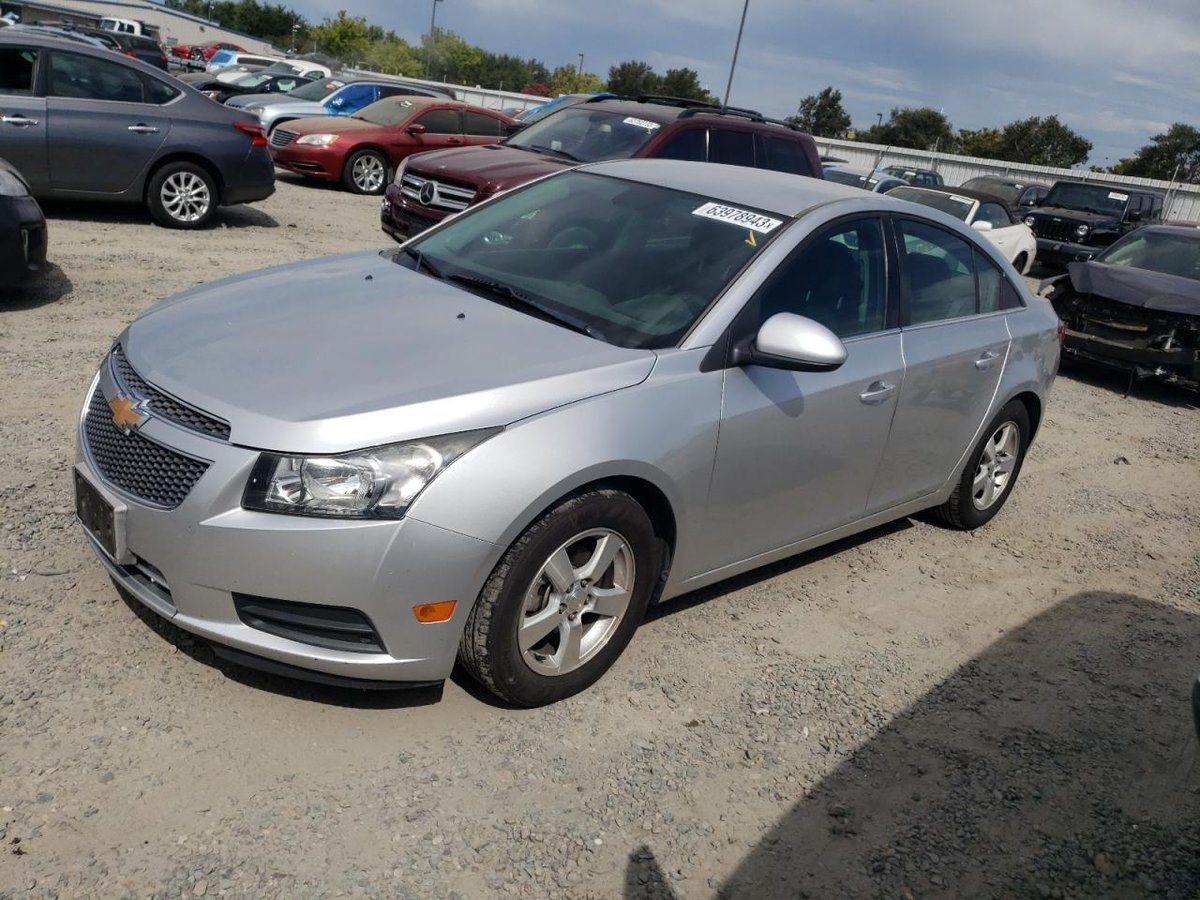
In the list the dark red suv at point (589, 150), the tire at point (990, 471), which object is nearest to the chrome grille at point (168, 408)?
the tire at point (990, 471)

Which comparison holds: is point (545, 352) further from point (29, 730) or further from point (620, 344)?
point (29, 730)

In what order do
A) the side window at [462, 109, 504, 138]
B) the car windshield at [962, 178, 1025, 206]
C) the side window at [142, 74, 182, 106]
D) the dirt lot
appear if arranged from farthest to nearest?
the car windshield at [962, 178, 1025, 206] < the side window at [462, 109, 504, 138] < the side window at [142, 74, 182, 106] < the dirt lot

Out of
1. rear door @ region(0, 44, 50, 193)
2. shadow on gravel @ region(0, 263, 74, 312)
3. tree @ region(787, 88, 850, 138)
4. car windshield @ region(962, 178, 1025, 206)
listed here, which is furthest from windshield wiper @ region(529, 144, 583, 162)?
tree @ region(787, 88, 850, 138)

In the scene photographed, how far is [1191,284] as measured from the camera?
32.8 ft

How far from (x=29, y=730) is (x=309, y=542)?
1.03 m

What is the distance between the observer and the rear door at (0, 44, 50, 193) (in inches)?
365

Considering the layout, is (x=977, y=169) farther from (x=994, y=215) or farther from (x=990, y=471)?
(x=990, y=471)

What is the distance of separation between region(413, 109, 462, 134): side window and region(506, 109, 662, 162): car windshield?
5.32m

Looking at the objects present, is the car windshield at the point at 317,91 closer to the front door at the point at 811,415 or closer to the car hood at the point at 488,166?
the car hood at the point at 488,166

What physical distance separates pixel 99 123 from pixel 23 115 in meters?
0.62

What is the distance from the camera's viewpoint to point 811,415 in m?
4.07

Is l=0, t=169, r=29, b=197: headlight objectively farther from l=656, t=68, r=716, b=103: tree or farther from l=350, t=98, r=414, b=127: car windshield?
l=656, t=68, r=716, b=103: tree

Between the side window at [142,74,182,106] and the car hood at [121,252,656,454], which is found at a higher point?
the side window at [142,74,182,106]

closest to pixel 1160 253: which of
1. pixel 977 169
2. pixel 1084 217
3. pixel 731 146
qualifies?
pixel 731 146
